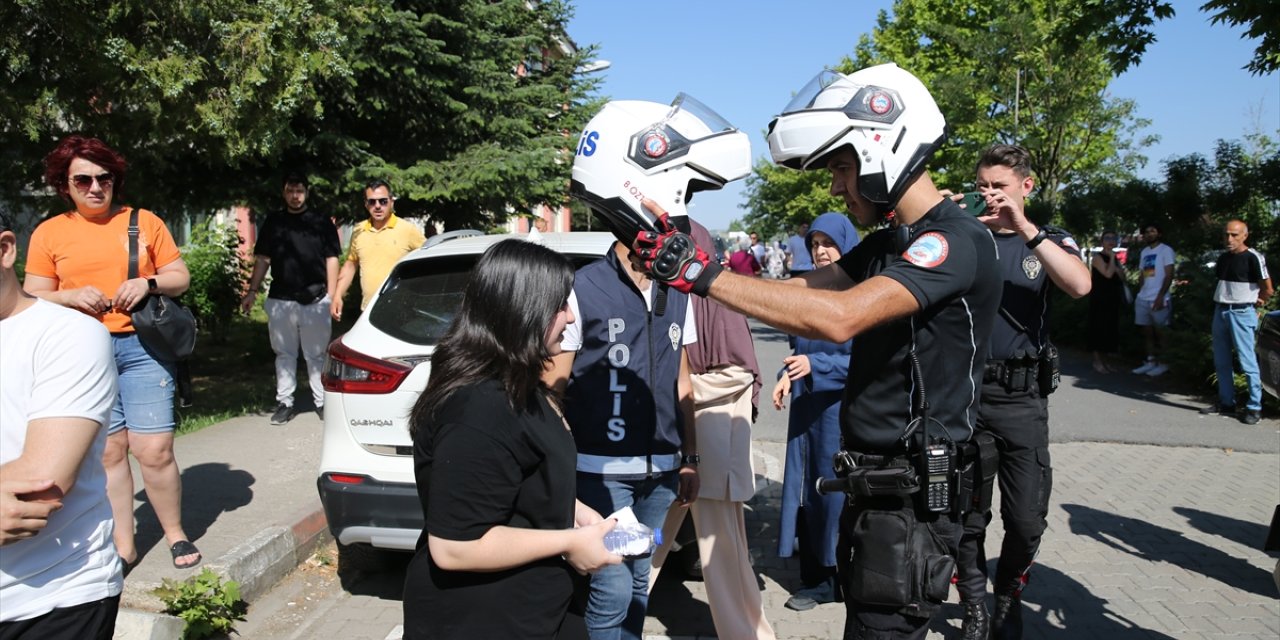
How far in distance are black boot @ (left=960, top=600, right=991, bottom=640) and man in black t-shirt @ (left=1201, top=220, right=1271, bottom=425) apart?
6930mm

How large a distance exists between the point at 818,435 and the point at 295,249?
502 cm

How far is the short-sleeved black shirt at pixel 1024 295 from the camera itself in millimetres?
4051

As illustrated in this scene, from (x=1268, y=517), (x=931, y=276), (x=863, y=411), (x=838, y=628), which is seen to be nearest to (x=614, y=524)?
(x=863, y=411)

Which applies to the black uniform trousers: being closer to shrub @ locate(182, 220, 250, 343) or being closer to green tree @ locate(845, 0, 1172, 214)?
shrub @ locate(182, 220, 250, 343)

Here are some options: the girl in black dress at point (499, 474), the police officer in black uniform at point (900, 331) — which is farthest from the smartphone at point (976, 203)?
the girl in black dress at point (499, 474)

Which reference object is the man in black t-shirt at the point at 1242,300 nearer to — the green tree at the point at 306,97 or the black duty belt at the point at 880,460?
the green tree at the point at 306,97

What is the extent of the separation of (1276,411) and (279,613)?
32.6ft

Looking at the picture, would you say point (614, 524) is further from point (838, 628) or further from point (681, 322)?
point (838, 628)

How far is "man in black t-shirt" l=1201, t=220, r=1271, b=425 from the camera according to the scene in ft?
30.1

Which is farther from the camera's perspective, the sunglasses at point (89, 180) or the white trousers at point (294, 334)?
the white trousers at point (294, 334)

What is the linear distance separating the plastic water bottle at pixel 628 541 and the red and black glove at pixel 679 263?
0.63 meters

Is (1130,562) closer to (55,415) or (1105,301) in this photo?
(55,415)

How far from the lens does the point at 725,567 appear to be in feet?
12.8

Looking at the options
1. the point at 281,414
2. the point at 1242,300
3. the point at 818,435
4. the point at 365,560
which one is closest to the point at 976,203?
the point at 818,435
